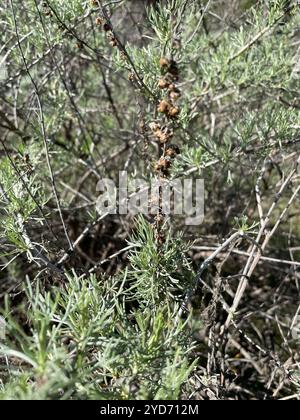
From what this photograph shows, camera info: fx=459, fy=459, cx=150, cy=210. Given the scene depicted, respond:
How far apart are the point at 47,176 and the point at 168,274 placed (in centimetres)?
88

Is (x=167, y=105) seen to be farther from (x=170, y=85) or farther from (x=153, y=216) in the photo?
(x=153, y=216)

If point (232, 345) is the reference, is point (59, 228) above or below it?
above

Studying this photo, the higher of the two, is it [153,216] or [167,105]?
[167,105]

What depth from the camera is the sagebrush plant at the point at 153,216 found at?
721 millimetres

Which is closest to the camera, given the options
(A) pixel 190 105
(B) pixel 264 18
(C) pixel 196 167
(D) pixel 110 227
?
(C) pixel 196 167

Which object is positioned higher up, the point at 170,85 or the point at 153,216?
the point at 170,85

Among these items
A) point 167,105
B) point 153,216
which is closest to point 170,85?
point 167,105

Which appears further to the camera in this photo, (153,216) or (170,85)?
(153,216)

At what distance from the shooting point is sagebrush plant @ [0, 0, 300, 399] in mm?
721

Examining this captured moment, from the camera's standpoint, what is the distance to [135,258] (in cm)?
95

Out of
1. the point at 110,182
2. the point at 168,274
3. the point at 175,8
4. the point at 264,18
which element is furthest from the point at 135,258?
the point at 264,18

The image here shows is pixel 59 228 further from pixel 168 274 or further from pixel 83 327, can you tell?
pixel 83 327

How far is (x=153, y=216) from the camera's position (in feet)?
4.67
